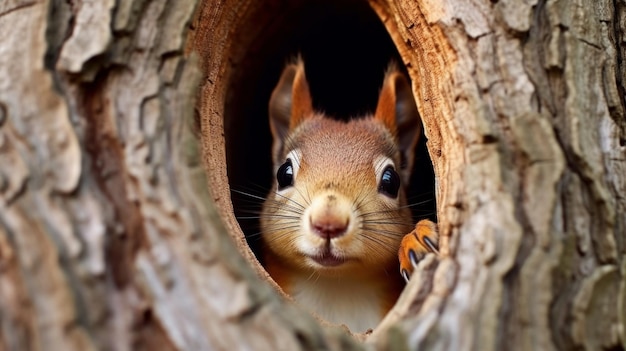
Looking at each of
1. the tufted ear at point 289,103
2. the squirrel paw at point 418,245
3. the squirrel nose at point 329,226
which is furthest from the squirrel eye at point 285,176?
the squirrel paw at point 418,245

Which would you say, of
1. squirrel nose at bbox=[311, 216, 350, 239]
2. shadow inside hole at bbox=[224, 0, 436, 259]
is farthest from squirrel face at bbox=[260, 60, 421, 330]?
shadow inside hole at bbox=[224, 0, 436, 259]

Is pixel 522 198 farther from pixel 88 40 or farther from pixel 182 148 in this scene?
pixel 88 40

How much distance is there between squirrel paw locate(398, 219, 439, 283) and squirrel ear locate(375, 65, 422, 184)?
100cm

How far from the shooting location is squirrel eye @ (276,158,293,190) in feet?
9.71

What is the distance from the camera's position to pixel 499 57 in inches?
75.4

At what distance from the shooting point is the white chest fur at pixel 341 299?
110 inches

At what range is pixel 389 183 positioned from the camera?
294cm

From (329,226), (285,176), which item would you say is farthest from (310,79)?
(329,226)

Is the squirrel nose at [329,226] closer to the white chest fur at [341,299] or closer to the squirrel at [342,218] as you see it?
the squirrel at [342,218]

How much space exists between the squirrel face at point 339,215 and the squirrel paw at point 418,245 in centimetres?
23

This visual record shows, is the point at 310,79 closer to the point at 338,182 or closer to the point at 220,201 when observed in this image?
the point at 338,182

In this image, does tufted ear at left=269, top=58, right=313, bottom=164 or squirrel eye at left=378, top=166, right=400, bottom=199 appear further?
tufted ear at left=269, top=58, right=313, bottom=164

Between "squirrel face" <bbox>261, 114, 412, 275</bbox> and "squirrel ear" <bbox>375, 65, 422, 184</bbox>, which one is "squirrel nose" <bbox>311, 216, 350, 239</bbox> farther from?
"squirrel ear" <bbox>375, 65, 422, 184</bbox>

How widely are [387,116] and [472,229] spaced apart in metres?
1.65
